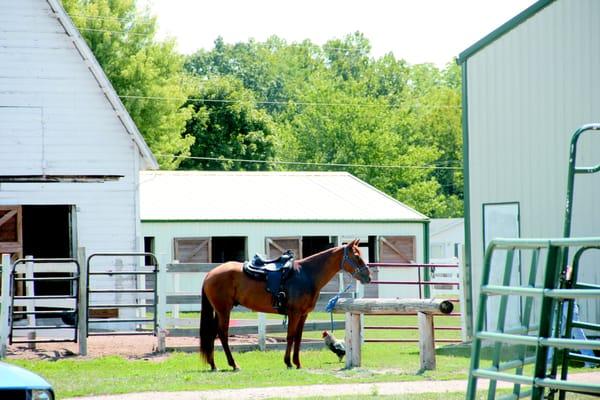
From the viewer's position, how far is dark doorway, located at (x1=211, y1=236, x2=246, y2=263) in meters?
40.0

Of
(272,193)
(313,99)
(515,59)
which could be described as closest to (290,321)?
(515,59)

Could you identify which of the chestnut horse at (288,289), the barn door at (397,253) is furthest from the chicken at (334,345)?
the barn door at (397,253)

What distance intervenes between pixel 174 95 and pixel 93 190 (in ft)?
106


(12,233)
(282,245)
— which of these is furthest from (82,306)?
(282,245)

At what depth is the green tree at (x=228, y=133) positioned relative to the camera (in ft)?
211

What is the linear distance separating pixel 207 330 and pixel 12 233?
10084 mm

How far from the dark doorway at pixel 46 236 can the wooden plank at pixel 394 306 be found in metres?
14.3

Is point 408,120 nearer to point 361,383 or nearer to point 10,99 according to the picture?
point 10,99

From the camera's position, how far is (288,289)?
18062 mm

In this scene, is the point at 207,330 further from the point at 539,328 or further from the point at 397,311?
the point at 539,328

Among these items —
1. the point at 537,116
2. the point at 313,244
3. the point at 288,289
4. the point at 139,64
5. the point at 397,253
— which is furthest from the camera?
the point at 139,64

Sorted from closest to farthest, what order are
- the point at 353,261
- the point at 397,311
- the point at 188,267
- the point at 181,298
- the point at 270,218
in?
the point at 397,311 → the point at 353,261 → the point at 181,298 → the point at 188,267 → the point at 270,218

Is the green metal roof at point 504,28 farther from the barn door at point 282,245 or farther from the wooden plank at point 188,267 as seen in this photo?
the barn door at point 282,245

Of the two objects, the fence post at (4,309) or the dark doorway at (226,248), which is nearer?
the fence post at (4,309)
